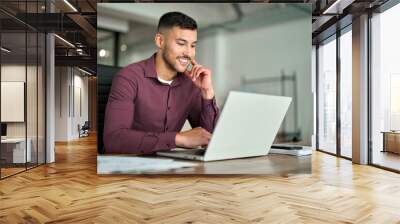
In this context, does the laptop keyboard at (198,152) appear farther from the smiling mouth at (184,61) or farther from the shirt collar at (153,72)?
the smiling mouth at (184,61)

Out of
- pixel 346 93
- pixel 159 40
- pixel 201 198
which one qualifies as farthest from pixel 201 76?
pixel 346 93

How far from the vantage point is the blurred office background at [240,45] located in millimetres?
6086

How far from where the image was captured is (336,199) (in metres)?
4.66

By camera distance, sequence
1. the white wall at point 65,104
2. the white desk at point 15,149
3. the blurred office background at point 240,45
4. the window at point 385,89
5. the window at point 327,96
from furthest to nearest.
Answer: the white wall at point 65,104 < the window at point 327,96 < the window at point 385,89 < the white desk at point 15,149 < the blurred office background at point 240,45

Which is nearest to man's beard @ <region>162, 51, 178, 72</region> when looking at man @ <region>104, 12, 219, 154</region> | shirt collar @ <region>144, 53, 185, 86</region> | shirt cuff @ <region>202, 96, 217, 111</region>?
man @ <region>104, 12, 219, 154</region>

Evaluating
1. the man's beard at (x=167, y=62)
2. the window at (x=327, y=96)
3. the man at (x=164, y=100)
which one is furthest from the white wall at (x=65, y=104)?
the man's beard at (x=167, y=62)

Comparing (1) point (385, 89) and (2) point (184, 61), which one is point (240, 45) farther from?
(1) point (385, 89)

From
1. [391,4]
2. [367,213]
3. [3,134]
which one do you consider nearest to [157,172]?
[3,134]

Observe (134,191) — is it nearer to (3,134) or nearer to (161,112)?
(161,112)

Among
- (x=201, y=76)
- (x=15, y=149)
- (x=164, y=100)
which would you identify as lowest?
(x=15, y=149)

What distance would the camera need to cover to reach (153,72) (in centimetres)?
593

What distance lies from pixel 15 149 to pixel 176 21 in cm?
332

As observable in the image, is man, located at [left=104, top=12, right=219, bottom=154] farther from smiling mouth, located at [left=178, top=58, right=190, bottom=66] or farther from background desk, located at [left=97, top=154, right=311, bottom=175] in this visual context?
background desk, located at [left=97, top=154, right=311, bottom=175]

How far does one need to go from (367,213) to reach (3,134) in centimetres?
513
